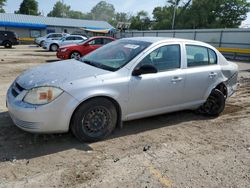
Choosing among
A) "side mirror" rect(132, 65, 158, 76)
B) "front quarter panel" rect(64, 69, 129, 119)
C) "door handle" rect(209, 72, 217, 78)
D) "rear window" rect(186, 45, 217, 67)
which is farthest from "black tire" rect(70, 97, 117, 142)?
"door handle" rect(209, 72, 217, 78)

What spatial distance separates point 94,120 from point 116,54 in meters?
1.35

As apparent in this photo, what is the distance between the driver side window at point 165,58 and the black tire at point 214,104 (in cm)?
123

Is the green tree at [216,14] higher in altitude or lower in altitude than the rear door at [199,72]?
higher

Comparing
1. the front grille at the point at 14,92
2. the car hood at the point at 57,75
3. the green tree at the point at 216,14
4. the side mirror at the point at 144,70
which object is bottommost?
the front grille at the point at 14,92

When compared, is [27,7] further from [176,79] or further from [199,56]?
[176,79]

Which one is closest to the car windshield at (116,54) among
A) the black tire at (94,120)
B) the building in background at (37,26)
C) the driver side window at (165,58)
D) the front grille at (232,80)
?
the driver side window at (165,58)

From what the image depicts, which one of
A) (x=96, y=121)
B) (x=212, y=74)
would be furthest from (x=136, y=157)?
(x=212, y=74)

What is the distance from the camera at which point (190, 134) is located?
15.3 feet

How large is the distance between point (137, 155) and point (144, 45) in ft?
6.33

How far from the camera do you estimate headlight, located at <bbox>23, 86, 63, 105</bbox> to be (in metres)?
3.64

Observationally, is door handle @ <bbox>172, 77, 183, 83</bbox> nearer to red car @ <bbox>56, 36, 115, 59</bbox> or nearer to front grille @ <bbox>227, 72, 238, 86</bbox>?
front grille @ <bbox>227, 72, 238, 86</bbox>

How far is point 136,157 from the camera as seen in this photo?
12.3ft

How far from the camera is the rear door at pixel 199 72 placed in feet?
16.2

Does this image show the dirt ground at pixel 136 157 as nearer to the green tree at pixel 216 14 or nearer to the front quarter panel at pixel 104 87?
the front quarter panel at pixel 104 87
